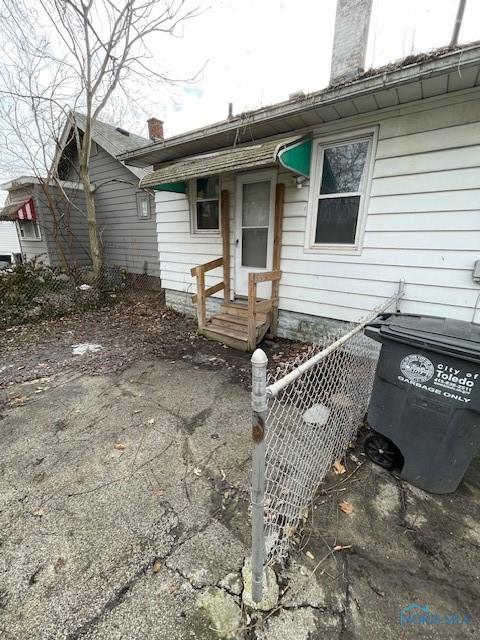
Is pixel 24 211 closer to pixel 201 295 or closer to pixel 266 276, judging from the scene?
pixel 201 295

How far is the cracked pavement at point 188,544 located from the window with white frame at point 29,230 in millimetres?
10285

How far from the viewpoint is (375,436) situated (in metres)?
2.20

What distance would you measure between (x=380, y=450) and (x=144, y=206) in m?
9.23

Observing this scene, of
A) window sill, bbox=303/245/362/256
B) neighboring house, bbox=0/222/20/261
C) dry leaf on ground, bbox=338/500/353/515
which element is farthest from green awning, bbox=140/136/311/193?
neighboring house, bbox=0/222/20/261

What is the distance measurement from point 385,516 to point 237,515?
3.13 ft

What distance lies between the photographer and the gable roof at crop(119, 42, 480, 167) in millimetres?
2473

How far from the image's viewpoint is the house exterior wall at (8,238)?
19.6 m

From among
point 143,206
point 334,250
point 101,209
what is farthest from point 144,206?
point 334,250

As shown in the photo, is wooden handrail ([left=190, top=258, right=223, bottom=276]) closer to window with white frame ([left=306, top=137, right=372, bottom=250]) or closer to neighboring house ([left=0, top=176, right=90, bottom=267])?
window with white frame ([left=306, top=137, right=372, bottom=250])

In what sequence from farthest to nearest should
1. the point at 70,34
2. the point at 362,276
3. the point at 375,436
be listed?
the point at 70,34 → the point at 362,276 → the point at 375,436

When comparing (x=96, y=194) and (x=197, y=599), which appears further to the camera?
(x=96, y=194)

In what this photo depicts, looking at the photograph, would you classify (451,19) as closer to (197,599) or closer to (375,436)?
(375,436)

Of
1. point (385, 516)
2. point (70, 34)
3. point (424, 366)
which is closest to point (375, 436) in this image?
point (385, 516)

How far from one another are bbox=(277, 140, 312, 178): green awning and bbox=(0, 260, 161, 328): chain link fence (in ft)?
18.2
